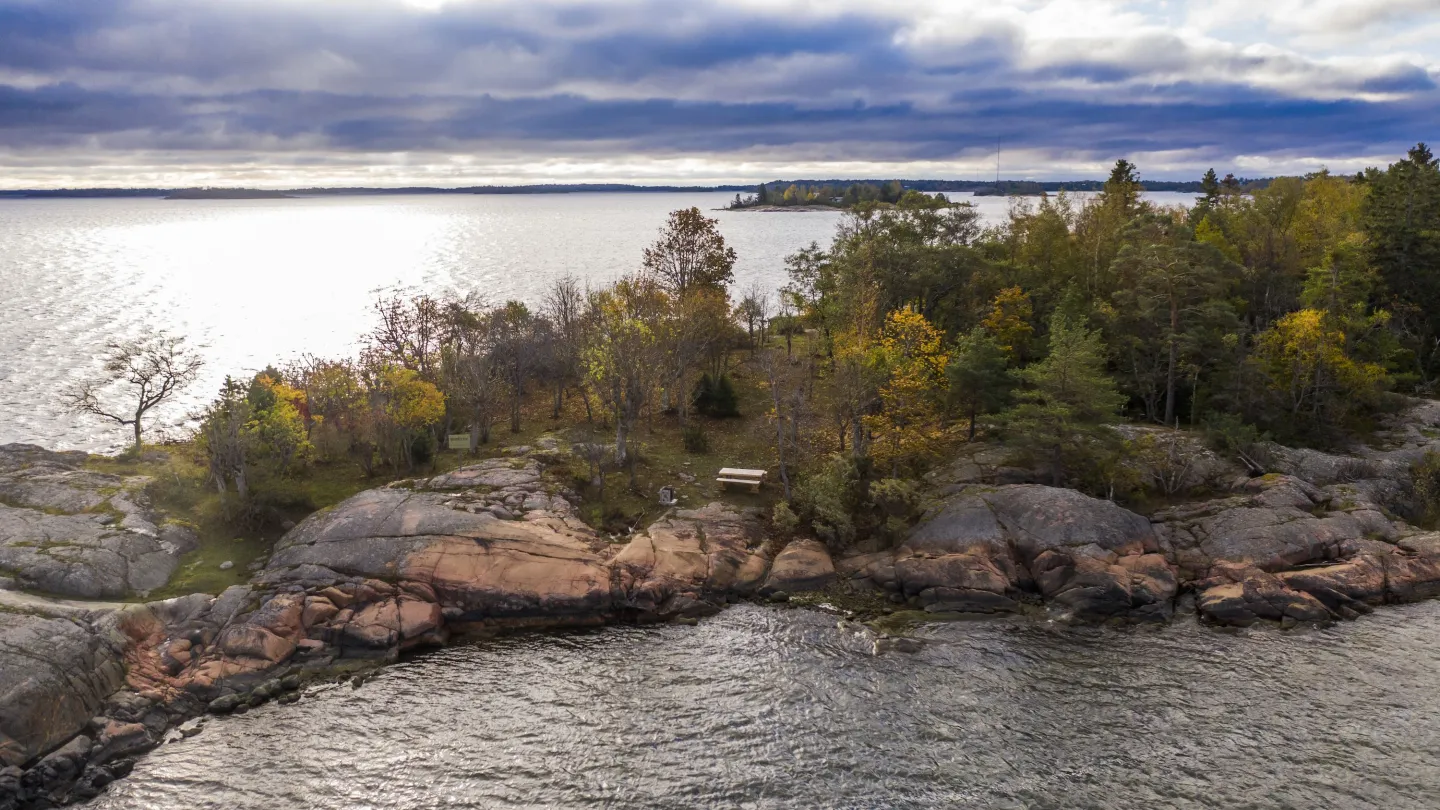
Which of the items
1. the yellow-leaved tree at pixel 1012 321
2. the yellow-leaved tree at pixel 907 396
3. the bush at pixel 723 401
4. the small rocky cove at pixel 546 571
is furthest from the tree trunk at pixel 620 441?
the yellow-leaved tree at pixel 1012 321

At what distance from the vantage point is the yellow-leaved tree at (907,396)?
1882 inches

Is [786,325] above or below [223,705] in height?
above

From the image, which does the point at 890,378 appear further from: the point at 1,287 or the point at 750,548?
the point at 1,287

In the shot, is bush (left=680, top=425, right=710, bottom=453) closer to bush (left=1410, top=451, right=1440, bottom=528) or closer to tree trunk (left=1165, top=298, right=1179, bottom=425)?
tree trunk (left=1165, top=298, right=1179, bottom=425)

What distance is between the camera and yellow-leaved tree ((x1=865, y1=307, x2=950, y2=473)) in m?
47.8

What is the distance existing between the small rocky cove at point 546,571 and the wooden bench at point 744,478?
2.40 metres

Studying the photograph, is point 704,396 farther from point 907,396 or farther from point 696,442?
point 907,396

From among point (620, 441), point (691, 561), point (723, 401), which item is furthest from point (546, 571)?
point (723, 401)

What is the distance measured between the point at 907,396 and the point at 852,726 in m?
22.7

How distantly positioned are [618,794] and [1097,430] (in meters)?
32.5

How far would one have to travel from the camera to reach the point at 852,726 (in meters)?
→ 31.0

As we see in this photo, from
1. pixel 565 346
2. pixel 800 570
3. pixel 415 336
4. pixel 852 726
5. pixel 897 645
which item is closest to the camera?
pixel 852 726

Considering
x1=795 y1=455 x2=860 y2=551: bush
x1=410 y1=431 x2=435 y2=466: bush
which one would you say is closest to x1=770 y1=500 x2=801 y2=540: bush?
x1=795 y1=455 x2=860 y2=551: bush

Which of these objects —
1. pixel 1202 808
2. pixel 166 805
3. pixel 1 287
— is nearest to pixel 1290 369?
pixel 1202 808
